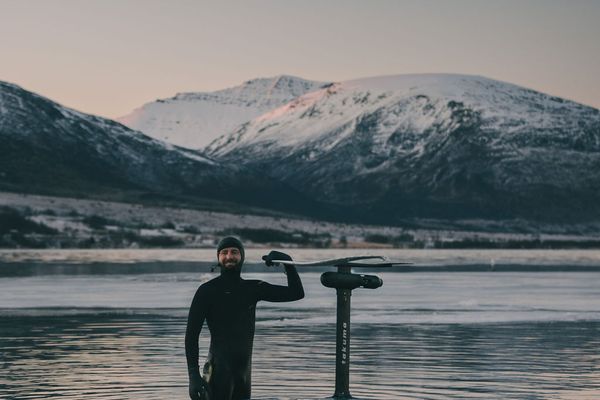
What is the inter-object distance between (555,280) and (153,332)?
5325 centimetres

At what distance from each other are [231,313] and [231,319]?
88 mm

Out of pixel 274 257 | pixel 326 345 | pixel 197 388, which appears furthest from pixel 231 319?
pixel 326 345

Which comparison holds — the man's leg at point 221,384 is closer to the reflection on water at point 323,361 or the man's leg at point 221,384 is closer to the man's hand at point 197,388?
the man's hand at point 197,388

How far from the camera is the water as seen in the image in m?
31.4

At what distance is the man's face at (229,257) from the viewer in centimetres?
2081

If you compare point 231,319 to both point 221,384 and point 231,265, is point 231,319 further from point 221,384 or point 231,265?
point 221,384

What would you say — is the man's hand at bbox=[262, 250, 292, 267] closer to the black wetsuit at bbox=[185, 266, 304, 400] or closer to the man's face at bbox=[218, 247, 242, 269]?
the black wetsuit at bbox=[185, 266, 304, 400]

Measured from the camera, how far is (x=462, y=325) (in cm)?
5066

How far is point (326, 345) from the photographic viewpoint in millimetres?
42156

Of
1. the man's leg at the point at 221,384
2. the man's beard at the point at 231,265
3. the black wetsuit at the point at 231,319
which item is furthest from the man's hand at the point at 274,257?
the man's leg at the point at 221,384

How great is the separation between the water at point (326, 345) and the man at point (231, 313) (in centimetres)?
333

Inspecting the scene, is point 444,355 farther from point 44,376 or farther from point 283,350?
point 44,376

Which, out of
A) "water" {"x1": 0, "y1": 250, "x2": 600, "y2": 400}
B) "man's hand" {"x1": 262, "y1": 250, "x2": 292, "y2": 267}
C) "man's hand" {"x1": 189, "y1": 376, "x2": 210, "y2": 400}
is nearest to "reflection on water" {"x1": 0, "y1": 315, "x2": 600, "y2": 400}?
"water" {"x1": 0, "y1": 250, "x2": 600, "y2": 400}

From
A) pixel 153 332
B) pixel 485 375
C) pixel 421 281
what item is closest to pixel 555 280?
pixel 421 281
